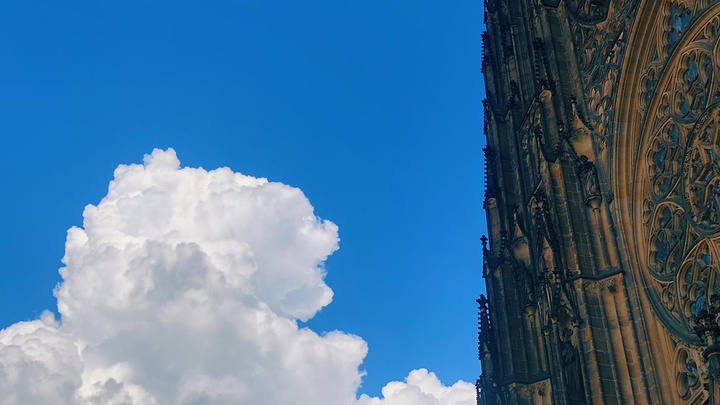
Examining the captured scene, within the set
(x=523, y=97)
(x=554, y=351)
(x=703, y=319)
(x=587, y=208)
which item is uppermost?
(x=523, y=97)

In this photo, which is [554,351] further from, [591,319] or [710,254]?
[710,254]

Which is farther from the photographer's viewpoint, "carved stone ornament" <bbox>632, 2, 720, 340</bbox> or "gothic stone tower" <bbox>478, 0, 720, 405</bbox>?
"gothic stone tower" <bbox>478, 0, 720, 405</bbox>

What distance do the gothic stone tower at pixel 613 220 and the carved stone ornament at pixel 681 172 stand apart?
0.03m

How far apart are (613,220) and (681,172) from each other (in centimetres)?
241

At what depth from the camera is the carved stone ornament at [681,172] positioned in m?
15.8

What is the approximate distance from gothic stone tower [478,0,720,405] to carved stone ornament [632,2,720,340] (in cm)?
3

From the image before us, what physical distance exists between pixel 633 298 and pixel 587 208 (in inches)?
119

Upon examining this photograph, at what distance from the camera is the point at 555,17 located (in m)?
25.0

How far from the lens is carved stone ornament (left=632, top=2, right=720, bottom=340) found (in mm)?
15812

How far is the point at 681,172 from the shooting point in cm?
1694

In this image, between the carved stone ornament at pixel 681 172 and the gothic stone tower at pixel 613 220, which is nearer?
the carved stone ornament at pixel 681 172

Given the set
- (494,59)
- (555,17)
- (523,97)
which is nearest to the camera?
(555,17)

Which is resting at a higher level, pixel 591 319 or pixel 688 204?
pixel 688 204

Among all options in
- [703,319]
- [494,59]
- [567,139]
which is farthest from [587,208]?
[494,59]
